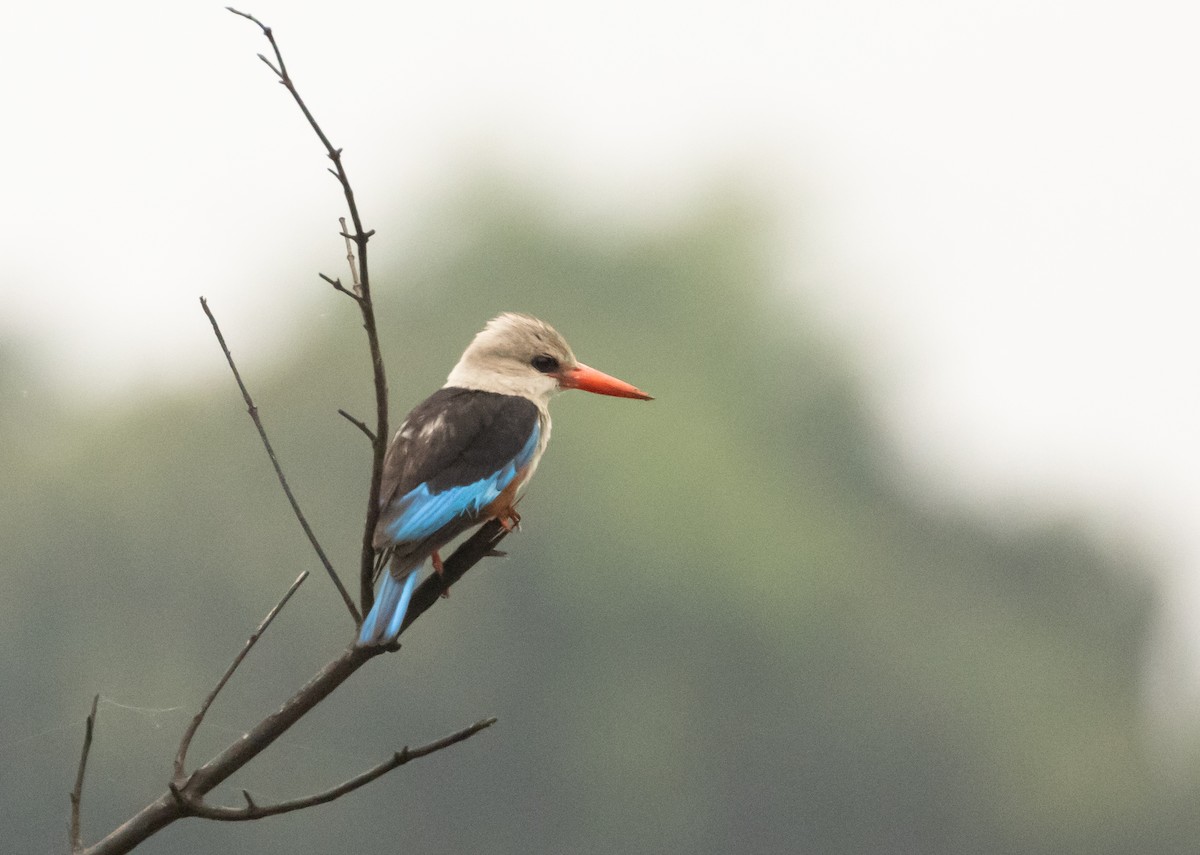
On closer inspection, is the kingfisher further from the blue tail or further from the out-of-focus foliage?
the out-of-focus foliage

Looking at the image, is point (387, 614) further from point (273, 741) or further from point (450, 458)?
point (450, 458)

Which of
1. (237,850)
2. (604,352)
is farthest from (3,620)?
(604,352)

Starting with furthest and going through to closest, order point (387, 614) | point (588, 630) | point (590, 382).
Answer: point (588, 630)
point (590, 382)
point (387, 614)

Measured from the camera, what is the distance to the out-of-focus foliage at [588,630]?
87.5 feet

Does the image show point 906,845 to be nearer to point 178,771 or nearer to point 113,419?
point 113,419

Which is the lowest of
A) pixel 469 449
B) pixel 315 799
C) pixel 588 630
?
pixel 588 630

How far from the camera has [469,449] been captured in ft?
10.0

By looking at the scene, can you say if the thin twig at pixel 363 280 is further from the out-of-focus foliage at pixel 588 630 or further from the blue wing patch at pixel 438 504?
the out-of-focus foliage at pixel 588 630

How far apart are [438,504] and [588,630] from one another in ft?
94.0

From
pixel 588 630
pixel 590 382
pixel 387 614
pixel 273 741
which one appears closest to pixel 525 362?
pixel 590 382

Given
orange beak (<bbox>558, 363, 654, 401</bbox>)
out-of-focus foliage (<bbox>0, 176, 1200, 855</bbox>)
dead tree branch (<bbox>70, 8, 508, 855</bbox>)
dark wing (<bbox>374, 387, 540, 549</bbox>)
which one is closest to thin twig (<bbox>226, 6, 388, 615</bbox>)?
dead tree branch (<bbox>70, 8, 508, 855</bbox>)

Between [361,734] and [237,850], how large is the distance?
8.62 feet

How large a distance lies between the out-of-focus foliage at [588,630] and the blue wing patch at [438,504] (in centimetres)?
2211

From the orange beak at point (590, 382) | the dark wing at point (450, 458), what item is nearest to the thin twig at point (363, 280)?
the dark wing at point (450, 458)
